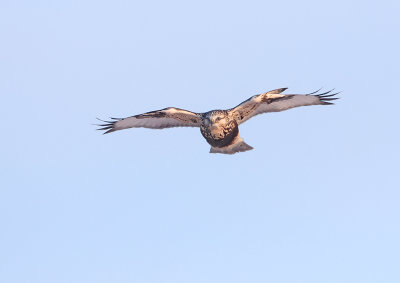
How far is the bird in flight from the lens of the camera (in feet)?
76.9

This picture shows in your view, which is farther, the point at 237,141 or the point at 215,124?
the point at 237,141

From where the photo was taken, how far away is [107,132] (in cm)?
2633

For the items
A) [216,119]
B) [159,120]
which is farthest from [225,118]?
[159,120]

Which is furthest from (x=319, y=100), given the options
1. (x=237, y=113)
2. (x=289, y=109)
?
(x=237, y=113)

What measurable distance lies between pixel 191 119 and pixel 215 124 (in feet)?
5.81

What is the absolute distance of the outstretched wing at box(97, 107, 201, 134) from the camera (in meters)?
24.6

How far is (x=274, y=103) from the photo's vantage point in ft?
79.4

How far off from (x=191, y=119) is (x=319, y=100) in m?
4.14

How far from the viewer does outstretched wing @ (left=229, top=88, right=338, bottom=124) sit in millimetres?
23703

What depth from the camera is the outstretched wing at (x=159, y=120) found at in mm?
24562

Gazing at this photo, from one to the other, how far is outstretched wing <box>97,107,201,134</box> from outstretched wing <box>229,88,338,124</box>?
1392 mm

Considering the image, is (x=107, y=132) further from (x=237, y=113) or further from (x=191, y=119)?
(x=237, y=113)

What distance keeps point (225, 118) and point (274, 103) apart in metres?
1.81

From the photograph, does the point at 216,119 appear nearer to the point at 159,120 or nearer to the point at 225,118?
the point at 225,118
